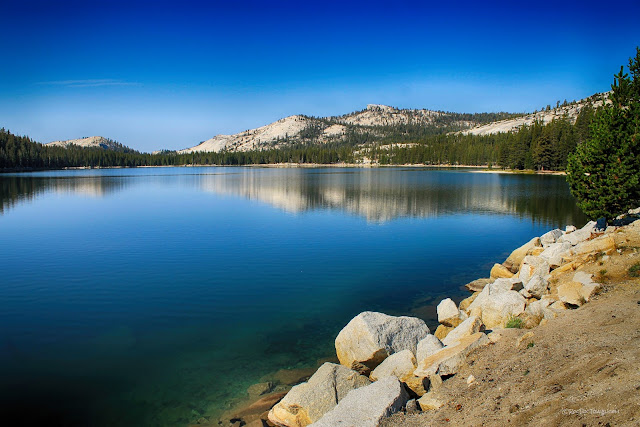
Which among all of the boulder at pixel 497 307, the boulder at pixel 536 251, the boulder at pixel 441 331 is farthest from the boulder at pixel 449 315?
the boulder at pixel 536 251

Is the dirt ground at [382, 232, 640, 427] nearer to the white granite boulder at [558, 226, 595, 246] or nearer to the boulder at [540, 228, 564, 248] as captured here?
the white granite boulder at [558, 226, 595, 246]

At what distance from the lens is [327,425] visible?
812 cm

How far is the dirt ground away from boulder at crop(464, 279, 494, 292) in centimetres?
776

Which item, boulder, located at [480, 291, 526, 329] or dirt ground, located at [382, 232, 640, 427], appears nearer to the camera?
dirt ground, located at [382, 232, 640, 427]

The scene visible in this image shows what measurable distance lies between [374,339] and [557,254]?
35.3ft

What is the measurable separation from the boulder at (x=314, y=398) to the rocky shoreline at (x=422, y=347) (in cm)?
2

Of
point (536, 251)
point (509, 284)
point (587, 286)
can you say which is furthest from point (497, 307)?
point (536, 251)

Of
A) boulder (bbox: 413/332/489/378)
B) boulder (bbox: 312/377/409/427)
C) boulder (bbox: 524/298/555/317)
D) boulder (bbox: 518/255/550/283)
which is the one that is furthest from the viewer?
boulder (bbox: 518/255/550/283)

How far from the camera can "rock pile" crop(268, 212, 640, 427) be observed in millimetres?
8672

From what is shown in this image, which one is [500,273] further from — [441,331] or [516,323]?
[516,323]

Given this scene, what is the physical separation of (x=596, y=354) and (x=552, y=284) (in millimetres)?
7592

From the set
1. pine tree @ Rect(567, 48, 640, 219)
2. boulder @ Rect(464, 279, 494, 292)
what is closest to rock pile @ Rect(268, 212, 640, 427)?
boulder @ Rect(464, 279, 494, 292)

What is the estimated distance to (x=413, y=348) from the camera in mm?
12250

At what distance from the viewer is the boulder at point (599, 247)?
619 inches
